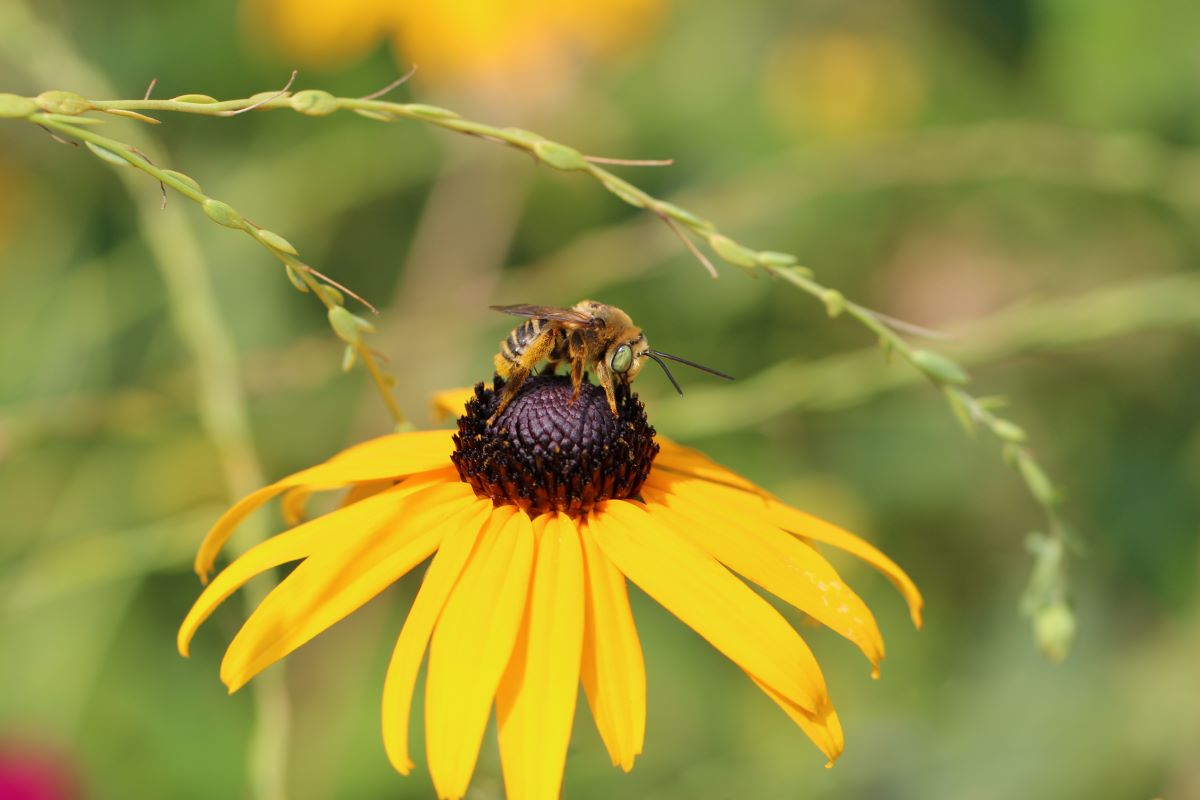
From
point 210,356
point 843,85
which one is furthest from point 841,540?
point 843,85

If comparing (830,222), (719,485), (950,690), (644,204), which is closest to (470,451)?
(719,485)

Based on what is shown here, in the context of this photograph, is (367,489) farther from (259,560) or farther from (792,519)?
(792,519)

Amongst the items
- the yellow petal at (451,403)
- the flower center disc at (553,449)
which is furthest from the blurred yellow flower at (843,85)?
the flower center disc at (553,449)

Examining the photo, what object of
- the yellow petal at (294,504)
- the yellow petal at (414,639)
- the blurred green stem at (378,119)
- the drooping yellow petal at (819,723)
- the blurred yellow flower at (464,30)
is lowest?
the drooping yellow petal at (819,723)

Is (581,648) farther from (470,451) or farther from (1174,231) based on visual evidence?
(1174,231)

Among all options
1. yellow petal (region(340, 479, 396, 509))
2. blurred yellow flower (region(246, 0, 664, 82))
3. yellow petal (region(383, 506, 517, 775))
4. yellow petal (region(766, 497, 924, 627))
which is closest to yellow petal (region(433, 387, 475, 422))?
yellow petal (region(340, 479, 396, 509))

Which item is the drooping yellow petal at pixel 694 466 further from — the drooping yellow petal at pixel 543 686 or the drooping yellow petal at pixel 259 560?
the drooping yellow petal at pixel 259 560
